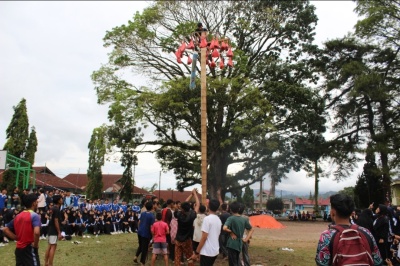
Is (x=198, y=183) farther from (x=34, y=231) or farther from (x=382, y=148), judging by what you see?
(x=34, y=231)

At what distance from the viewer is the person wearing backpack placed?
141 inches

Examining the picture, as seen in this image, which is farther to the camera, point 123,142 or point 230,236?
point 123,142

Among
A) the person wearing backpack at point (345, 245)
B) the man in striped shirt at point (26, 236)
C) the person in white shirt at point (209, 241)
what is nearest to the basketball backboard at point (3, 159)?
the man in striped shirt at point (26, 236)

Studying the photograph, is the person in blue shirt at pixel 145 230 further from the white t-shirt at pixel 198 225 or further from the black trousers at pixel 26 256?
the black trousers at pixel 26 256

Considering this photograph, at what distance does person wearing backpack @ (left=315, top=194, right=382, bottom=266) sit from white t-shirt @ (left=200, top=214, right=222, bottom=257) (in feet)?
11.4

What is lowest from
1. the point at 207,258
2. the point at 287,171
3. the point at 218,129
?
the point at 207,258

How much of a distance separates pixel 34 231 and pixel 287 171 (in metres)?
25.2

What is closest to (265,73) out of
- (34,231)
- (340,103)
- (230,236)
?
(340,103)

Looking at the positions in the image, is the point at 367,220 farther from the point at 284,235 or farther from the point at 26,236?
the point at 284,235

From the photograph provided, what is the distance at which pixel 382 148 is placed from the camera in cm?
2808

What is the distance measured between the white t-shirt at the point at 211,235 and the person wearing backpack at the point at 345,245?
3.47 meters

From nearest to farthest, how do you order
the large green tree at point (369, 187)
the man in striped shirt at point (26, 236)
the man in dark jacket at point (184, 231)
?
the man in striped shirt at point (26, 236), the man in dark jacket at point (184, 231), the large green tree at point (369, 187)

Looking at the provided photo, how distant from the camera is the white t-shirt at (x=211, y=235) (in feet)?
22.9

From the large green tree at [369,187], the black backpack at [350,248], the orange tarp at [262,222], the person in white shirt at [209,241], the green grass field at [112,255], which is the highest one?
the large green tree at [369,187]
